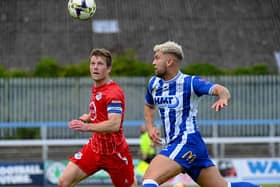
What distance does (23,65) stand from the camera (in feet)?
117

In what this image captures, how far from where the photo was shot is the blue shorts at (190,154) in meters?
9.28

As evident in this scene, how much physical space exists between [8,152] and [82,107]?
121 inches

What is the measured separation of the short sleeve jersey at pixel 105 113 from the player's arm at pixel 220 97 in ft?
5.43

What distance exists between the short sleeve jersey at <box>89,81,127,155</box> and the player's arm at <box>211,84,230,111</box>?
166 cm

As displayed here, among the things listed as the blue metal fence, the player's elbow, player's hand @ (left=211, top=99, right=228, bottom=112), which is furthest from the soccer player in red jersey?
the blue metal fence

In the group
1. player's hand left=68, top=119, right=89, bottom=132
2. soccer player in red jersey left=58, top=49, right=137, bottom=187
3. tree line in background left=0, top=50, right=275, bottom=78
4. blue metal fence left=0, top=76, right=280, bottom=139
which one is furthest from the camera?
tree line in background left=0, top=50, right=275, bottom=78

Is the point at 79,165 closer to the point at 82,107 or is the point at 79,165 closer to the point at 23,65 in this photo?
the point at 82,107

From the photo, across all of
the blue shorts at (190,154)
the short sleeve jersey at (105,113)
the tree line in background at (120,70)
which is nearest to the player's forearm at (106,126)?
the short sleeve jersey at (105,113)

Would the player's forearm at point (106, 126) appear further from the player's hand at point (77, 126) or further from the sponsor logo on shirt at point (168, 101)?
the sponsor logo on shirt at point (168, 101)

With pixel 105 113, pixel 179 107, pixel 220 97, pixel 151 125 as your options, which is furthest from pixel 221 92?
pixel 105 113

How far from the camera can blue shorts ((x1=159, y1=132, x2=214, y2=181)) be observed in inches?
365

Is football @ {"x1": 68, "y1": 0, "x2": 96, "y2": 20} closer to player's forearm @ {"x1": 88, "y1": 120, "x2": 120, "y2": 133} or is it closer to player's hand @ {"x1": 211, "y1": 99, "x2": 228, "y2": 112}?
player's forearm @ {"x1": 88, "y1": 120, "x2": 120, "y2": 133}

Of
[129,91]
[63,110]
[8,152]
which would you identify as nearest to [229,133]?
[129,91]

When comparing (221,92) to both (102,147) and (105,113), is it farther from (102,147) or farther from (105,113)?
(102,147)
